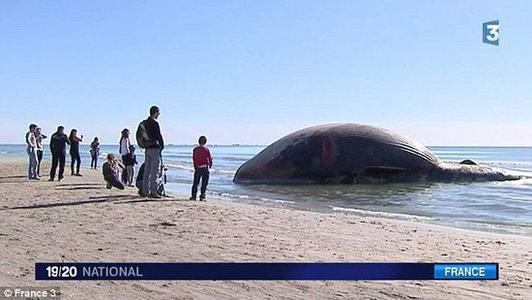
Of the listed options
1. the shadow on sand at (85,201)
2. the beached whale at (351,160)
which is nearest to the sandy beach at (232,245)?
the shadow on sand at (85,201)

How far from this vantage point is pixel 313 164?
1720 centimetres

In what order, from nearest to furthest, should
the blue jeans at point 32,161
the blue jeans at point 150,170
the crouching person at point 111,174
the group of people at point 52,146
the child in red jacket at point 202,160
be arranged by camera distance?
the blue jeans at point 150,170
the child in red jacket at point 202,160
the crouching person at point 111,174
the group of people at point 52,146
the blue jeans at point 32,161

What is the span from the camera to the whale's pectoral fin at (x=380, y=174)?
17.0m

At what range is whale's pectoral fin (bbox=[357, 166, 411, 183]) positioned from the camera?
1698 cm

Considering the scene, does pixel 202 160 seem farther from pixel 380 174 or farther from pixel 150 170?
pixel 380 174

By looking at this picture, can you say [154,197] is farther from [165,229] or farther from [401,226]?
[401,226]

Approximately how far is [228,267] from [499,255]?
318cm

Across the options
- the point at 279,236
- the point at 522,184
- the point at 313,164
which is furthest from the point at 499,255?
the point at 522,184

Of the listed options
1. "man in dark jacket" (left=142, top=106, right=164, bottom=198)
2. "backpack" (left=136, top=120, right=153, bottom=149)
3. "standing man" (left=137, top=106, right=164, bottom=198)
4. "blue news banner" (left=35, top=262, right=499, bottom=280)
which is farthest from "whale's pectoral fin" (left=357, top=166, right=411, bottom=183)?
"blue news banner" (left=35, top=262, right=499, bottom=280)

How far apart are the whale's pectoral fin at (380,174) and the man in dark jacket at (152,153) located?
8.08m

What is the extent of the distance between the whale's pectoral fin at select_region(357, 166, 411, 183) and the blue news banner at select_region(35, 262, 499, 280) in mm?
11871

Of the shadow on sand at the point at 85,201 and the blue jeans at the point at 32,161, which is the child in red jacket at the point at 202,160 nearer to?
the shadow on sand at the point at 85,201

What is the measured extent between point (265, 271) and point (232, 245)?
1077mm

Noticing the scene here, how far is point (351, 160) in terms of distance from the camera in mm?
17031
